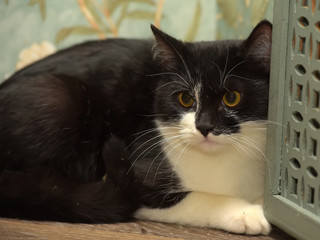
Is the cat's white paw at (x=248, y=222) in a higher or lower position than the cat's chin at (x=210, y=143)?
lower

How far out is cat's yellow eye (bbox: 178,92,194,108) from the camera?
1.18m

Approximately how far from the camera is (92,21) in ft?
6.28

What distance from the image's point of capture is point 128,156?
4.23 feet

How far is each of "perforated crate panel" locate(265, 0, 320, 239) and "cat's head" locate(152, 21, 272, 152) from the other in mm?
132

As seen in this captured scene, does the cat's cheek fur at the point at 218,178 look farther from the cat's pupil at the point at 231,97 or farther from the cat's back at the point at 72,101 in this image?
the cat's back at the point at 72,101

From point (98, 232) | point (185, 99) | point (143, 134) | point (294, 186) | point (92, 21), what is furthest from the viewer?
point (92, 21)

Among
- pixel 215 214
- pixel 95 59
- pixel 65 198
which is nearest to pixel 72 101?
pixel 95 59

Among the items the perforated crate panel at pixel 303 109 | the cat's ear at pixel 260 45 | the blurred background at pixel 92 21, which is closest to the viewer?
the perforated crate panel at pixel 303 109

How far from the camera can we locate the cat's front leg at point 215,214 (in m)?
1.06

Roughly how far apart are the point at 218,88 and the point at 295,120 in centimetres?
27

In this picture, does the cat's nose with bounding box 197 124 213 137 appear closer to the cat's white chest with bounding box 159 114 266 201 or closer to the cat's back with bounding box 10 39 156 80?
the cat's white chest with bounding box 159 114 266 201

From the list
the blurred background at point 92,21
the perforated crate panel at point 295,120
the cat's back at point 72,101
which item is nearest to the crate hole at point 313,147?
the perforated crate panel at point 295,120

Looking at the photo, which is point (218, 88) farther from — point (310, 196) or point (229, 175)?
point (310, 196)

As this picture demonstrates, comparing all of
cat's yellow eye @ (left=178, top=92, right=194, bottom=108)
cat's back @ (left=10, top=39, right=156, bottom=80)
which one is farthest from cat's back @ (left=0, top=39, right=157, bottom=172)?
cat's yellow eye @ (left=178, top=92, right=194, bottom=108)
